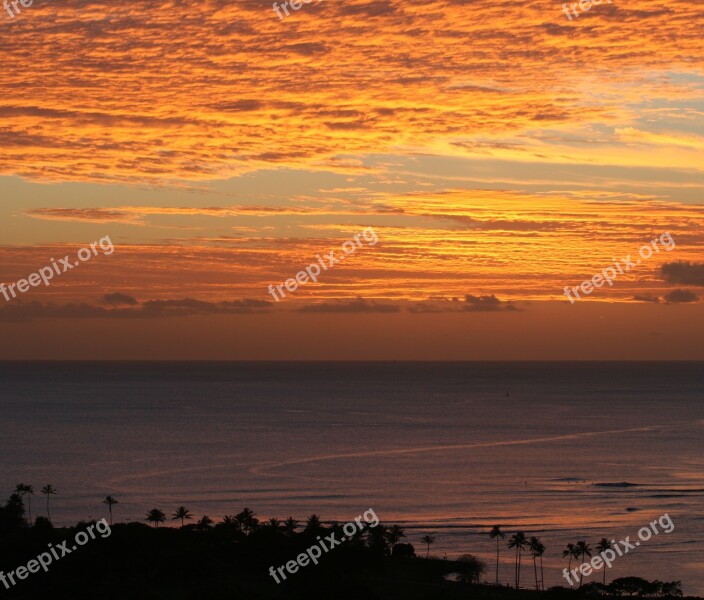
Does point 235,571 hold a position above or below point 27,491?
below

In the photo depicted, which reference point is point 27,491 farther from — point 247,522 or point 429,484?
point 429,484

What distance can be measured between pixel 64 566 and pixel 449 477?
295 feet

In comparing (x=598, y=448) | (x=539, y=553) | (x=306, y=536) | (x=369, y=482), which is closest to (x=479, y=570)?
(x=539, y=553)

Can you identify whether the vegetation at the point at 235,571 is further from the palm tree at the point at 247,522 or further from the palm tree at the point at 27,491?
the palm tree at the point at 27,491

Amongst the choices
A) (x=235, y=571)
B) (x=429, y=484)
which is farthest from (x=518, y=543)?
(x=429, y=484)

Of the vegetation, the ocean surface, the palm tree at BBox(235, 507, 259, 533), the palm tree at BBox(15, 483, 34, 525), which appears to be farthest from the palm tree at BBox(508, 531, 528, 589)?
the palm tree at BBox(15, 483, 34, 525)

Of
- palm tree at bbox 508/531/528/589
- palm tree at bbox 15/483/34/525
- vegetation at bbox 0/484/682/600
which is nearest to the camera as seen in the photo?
vegetation at bbox 0/484/682/600

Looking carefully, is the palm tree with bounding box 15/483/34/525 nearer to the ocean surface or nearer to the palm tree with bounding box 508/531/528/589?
the ocean surface

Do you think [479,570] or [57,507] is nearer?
[479,570]

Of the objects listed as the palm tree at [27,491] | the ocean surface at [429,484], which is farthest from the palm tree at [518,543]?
the palm tree at [27,491]

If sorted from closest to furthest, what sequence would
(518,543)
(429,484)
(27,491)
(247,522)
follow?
(518,543)
(247,522)
(27,491)
(429,484)

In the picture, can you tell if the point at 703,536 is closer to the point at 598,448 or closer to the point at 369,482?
the point at 369,482

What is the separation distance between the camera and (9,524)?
84.9 m

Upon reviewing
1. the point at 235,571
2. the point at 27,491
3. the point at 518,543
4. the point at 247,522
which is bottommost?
the point at 235,571
